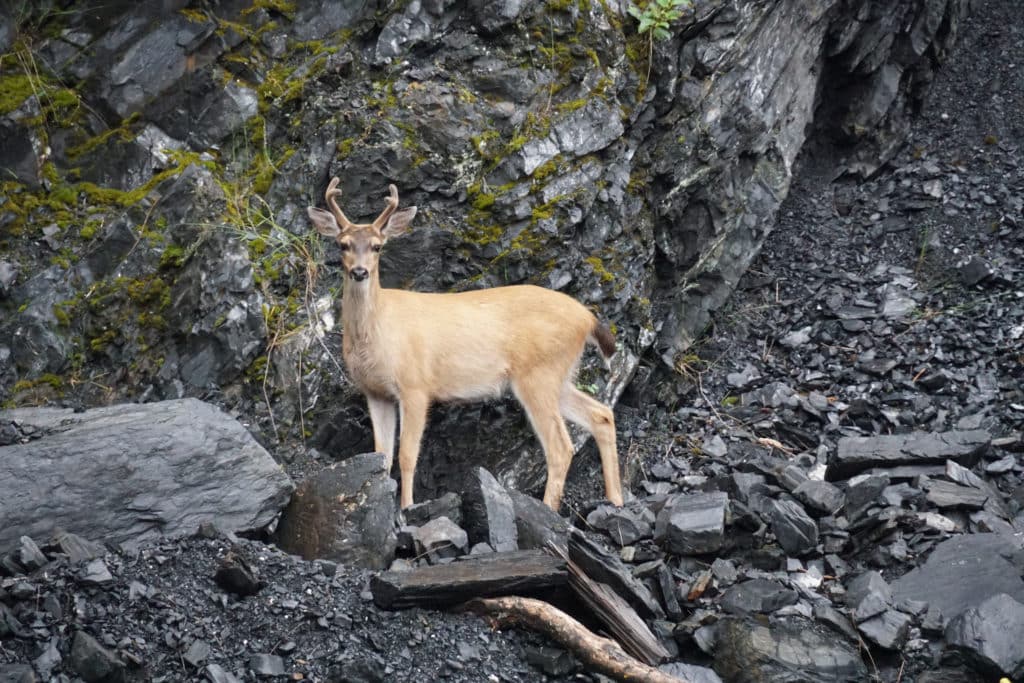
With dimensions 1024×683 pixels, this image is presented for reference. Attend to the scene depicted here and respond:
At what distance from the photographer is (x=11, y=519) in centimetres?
647

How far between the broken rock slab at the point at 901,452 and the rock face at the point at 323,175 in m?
2.49

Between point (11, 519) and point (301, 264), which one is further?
point (301, 264)

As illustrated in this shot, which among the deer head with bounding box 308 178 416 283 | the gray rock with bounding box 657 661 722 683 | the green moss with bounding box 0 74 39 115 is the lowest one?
the gray rock with bounding box 657 661 722 683

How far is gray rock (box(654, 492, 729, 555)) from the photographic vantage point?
734 centimetres

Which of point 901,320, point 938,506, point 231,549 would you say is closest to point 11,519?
point 231,549

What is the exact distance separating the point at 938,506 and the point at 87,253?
24.1 feet

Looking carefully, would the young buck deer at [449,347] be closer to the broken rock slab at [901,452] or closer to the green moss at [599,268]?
the green moss at [599,268]

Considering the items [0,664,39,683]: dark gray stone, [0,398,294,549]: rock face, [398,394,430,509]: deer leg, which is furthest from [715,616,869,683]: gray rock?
[0,664,39,683]: dark gray stone

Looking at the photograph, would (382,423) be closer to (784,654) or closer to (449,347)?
(449,347)

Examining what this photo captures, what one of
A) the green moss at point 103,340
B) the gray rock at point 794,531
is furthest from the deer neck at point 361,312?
the gray rock at point 794,531

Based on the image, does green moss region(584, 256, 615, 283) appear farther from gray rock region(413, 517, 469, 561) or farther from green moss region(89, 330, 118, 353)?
green moss region(89, 330, 118, 353)

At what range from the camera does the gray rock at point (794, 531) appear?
293 inches

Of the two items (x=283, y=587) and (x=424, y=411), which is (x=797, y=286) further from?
(x=283, y=587)

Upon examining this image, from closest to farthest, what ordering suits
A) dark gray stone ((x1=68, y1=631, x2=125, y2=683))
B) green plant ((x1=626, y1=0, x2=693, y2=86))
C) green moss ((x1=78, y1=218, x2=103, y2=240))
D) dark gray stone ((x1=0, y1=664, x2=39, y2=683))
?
dark gray stone ((x1=0, y1=664, x2=39, y2=683)) < dark gray stone ((x1=68, y1=631, x2=125, y2=683)) < green moss ((x1=78, y1=218, x2=103, y2=240)) < green plant ((x1=626, y1=0, x2=693, y2=86))
